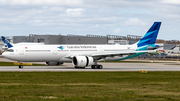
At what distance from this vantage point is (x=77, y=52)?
167ft

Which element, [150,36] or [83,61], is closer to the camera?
[83,61]

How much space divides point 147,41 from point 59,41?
229ft

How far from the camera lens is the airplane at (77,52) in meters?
47.4

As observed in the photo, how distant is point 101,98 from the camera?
56.1ft

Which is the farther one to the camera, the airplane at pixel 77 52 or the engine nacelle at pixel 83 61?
the airplane at pixel 77 52

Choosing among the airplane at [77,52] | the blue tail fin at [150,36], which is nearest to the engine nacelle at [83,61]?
the airplane at [77,52]

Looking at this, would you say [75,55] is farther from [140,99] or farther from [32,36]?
[32,36]

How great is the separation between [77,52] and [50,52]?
491cm

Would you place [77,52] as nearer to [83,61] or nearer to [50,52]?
[83,61]

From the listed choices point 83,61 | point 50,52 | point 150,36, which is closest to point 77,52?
point 83,61

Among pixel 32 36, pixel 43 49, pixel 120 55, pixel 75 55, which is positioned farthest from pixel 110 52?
pixel 32 36

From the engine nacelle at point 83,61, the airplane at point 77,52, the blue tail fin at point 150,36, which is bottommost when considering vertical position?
the engine nacelle at point 83,61

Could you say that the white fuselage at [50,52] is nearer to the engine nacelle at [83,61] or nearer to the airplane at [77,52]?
the airplane at [77,52]

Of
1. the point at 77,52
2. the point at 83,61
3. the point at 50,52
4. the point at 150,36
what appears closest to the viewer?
the point at 83,61
